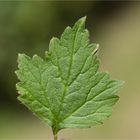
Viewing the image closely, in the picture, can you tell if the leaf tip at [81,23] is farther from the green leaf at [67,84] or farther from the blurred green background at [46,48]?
the blurred green background at [46,48]

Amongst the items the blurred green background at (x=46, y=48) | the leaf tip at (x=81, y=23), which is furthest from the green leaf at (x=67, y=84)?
the blurred green background at (x=46, y=48)

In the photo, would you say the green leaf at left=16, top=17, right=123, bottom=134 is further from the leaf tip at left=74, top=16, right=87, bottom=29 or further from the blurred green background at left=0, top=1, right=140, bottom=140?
the blurred green background at left=0, top=1, right=140, bottom=140

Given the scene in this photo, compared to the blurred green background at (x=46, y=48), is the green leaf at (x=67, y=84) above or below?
below

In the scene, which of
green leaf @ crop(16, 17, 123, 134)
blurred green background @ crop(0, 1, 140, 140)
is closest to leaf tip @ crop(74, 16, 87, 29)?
green leaf @ crop(16, 17, 123, 134)

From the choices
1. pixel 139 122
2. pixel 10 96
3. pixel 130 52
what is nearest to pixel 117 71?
pixel 130 52

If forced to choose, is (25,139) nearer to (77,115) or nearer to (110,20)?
(110,20)

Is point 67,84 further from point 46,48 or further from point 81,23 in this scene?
point 46,48

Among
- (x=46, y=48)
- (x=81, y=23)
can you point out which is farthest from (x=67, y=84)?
(x=46, y=48)
